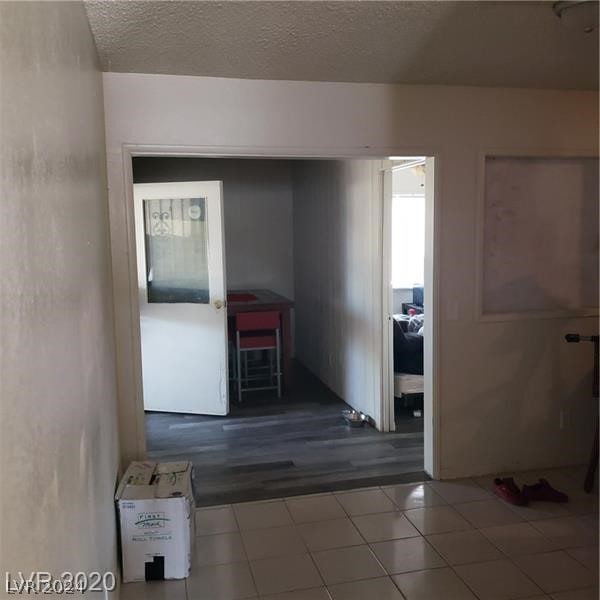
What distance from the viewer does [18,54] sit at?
100 cm

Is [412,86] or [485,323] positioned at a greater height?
[412,86]

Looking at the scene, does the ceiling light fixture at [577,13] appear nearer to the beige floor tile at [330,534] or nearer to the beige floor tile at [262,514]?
the beige floor tile at [330,534]

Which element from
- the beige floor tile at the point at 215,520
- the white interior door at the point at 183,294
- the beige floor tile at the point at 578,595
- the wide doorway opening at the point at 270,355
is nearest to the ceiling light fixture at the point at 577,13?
the wide doorway opening at the point at 270,355

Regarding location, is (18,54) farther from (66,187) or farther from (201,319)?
(201,319)

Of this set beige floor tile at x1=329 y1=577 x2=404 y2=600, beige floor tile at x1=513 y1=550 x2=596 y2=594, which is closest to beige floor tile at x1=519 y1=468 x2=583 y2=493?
beige floor tile at x1=513 y1=550 x2=596 y2=594

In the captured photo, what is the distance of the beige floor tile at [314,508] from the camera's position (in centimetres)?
309

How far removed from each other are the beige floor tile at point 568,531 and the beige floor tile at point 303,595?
117 cm

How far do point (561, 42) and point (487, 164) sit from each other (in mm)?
937

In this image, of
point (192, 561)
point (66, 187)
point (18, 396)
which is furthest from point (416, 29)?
point (192, 561)

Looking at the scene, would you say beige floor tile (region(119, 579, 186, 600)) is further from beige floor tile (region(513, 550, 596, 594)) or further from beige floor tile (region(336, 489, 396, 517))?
beige floor tile (region(513, 550, 596, 594))

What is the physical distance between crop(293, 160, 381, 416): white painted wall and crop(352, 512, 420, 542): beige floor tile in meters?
1.43

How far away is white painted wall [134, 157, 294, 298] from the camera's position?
262 inches

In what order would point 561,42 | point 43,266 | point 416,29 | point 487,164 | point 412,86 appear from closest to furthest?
point 43,266, point 416,29, point 561,42, point 412,86, point 487,164

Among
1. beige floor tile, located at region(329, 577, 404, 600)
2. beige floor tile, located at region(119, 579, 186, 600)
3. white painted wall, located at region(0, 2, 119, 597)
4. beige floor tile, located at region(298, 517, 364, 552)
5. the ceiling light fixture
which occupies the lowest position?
beige floor tile, located at region(329, 577, 404, 600)
